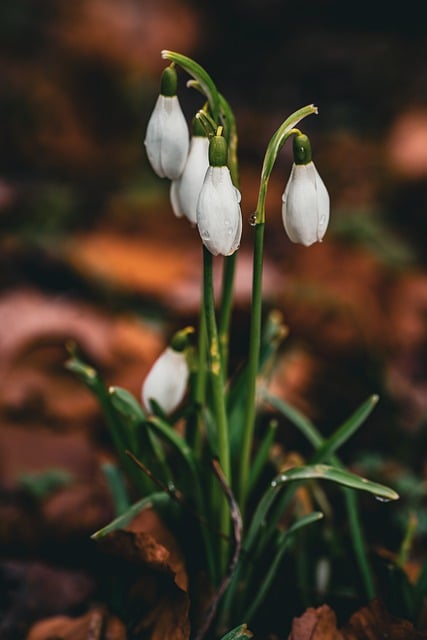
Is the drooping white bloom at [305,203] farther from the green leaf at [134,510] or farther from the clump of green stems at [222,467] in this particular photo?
the green leaf at [134,510]

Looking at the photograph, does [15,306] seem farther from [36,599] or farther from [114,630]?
[114,630]

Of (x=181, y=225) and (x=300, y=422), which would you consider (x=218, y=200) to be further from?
(x=181, y=225)

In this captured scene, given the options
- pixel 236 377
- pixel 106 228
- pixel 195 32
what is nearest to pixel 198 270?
pixel 106 228

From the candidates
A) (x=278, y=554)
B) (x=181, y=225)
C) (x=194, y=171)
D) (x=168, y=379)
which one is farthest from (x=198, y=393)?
(x=181, y=225)

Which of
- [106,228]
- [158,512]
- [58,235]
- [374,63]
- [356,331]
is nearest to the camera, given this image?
[158,512]

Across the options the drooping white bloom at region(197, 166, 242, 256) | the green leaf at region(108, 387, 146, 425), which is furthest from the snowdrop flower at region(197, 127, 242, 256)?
the green leaf at region(108, 387, 146, 425)

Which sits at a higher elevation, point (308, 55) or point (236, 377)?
point (308, 55)
